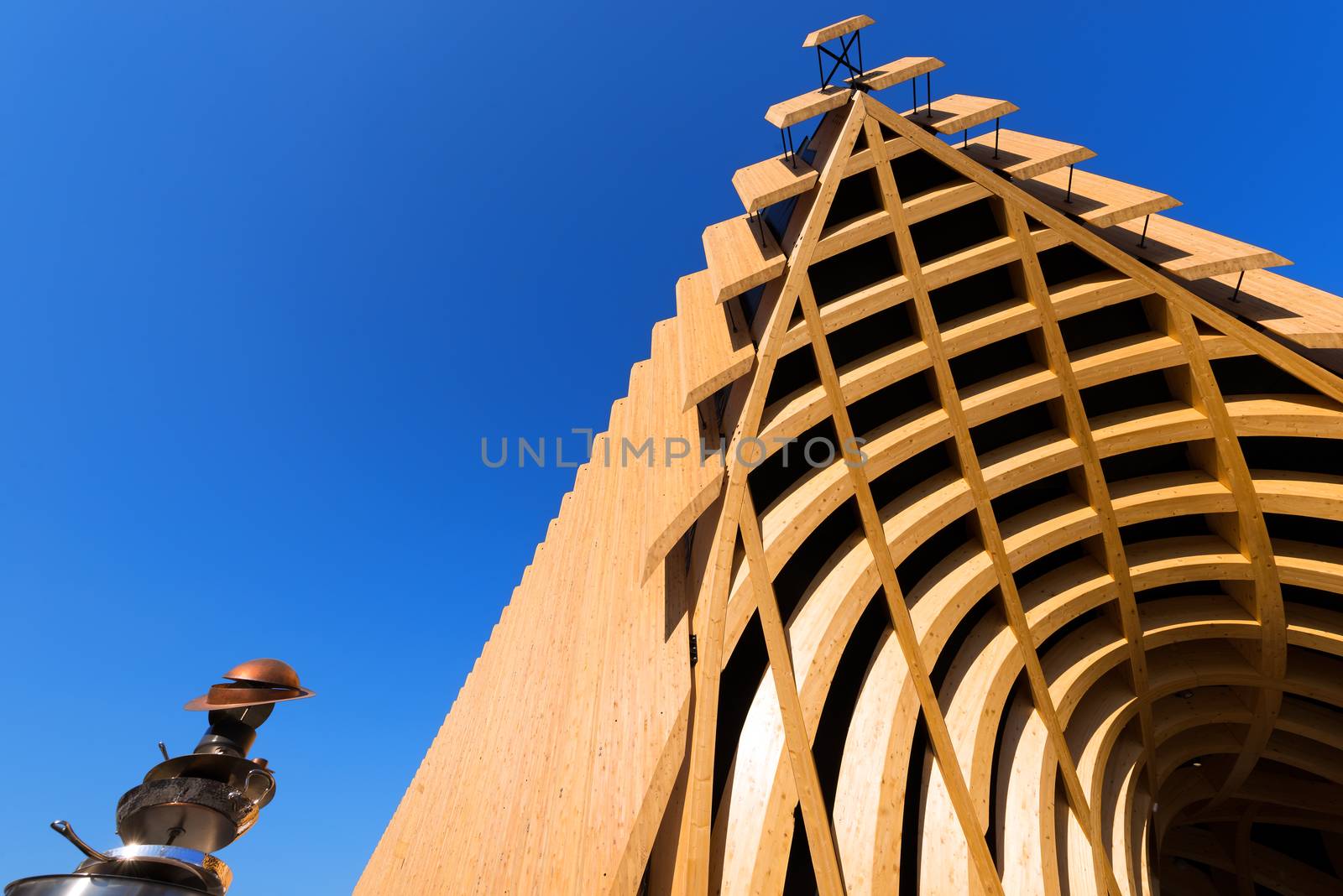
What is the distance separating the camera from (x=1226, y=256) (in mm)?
12359

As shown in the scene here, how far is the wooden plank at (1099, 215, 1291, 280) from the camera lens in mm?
12203

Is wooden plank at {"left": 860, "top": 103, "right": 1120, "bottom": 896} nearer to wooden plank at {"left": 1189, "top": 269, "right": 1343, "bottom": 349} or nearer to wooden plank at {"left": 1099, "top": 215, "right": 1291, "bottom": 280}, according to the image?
wooden plank at {"left": 1099, "top": 215, "right": 1291, "bottom": 280}

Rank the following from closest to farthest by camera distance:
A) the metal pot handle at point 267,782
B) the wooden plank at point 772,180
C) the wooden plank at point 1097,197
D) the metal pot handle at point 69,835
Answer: the metal pot handle at point 69,835, the metal pot handle at point 267,782, the wooden plank at point 772,180, the wooden plank at point 1097,197

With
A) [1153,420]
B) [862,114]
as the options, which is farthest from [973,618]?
[862,114]

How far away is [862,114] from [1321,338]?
954 cm

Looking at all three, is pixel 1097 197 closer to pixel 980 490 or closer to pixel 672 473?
pixel 980 490

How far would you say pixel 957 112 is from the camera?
1398cm

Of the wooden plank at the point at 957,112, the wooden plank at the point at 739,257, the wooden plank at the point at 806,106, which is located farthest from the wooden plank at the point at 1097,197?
the wooden plank at the point at 739,257

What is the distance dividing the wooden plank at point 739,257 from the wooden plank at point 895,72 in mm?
3639

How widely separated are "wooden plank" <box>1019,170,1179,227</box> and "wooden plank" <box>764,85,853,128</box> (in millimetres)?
4548

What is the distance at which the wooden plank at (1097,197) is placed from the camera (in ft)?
41.3

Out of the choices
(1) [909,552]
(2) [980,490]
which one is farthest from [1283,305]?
(1) [909,552]

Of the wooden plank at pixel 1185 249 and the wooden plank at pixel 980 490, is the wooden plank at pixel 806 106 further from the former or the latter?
the wooden plank at pixel 1185 249

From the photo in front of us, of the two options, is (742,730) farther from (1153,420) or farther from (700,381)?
(1153,420)
